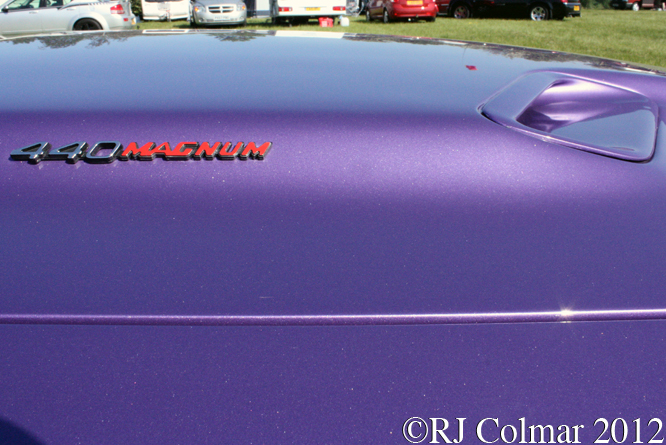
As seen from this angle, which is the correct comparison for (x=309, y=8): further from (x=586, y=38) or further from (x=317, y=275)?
(x=317, y=275)

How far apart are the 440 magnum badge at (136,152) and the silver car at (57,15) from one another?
14386 millimetres

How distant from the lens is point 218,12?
1814 cm

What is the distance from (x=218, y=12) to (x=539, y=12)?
11168mm

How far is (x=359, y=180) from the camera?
0.92m

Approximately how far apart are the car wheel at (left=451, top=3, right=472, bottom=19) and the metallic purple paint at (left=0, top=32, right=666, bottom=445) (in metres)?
22.2

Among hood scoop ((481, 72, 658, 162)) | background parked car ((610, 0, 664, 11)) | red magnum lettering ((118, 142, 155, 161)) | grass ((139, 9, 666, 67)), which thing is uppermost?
background parked car ((610, 0, 664, 11))

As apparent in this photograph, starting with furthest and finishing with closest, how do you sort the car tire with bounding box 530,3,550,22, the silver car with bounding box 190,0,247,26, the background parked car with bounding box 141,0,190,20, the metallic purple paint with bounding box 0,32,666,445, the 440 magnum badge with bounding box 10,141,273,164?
the background parked car with bounding box 141,0,190,20, the car tire with bounding box 530,3,550,22, the silver car with bounding box 190,0,247,26, the 440 magnum badge with bounding box 10,141,273,164, the metallic purple paint with bounding box 0,32,666,445

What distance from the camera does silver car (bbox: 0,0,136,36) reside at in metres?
13.5

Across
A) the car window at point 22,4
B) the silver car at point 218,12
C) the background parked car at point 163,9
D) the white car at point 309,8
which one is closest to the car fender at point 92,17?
the car window at point 22,4

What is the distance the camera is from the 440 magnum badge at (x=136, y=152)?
92cm

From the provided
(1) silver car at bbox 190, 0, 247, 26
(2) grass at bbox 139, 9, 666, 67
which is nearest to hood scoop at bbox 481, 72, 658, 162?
(2) grass at bbox 139, 9, 666, 67

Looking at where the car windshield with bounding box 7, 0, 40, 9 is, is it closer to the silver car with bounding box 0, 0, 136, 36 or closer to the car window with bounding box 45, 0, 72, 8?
the silver car with bounding box 0, 0, 136, 36

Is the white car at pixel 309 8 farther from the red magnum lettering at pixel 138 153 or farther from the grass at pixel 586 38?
the red magnum lettering at pixel 138 153

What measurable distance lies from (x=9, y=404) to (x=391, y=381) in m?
0.54
